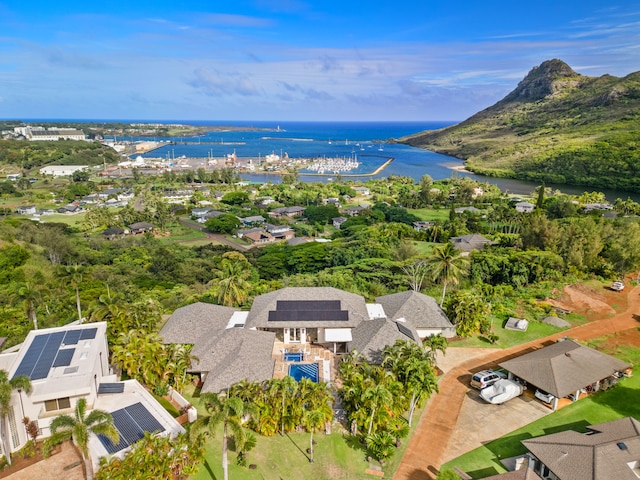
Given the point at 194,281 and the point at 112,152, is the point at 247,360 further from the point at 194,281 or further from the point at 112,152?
the point at 112,152

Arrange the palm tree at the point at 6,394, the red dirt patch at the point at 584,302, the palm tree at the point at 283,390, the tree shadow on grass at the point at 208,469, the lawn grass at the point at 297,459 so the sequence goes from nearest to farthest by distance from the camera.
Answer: the palm tree at the point at 6,394 < the tree shadow on grass at the point at 208,469 < the lawn grass at the point at 297,459 < the palm tree at the point at 283,390 < the red dirt patch at the point at 584,302

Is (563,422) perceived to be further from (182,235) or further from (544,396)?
(182,235)

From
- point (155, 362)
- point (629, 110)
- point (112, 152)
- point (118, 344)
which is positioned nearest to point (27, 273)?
point (118, 344)

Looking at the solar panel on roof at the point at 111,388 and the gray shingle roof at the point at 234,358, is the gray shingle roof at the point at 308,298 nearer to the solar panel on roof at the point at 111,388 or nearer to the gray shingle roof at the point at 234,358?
the gray shingle roof at the point at 234,358

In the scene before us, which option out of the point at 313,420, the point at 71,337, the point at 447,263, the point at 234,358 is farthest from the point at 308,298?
the point at 71,337

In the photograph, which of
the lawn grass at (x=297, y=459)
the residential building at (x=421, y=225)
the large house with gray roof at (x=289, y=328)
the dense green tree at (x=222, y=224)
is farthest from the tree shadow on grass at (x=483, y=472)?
the dense green tree at (x=222, y=224)

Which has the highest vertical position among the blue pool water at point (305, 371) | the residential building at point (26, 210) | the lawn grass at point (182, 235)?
the blue pool water at point (305, 371)
